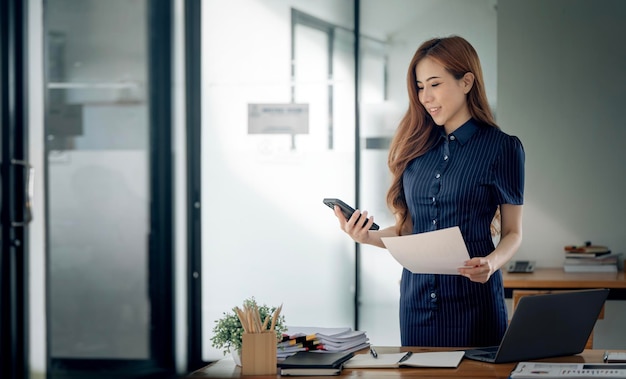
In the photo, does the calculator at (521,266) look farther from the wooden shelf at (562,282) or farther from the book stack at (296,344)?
the book stack at (296,344)

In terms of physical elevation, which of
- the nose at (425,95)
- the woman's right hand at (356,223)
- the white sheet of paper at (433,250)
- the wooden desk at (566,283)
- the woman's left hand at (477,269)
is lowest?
the wooden desk at (566,283)

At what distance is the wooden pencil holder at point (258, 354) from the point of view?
2.16 m

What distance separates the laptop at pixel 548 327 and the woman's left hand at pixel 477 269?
0.69ft

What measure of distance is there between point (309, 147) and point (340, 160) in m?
0.20

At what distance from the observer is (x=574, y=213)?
471 cm

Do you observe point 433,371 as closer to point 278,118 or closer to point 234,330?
point 234,330

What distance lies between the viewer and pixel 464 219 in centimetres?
263

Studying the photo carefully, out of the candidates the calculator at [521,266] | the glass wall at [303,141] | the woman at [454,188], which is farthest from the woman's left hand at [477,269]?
the glass wall at [303,141]

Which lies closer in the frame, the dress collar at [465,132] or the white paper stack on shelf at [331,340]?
the white paper stack on shelf at [331,340]

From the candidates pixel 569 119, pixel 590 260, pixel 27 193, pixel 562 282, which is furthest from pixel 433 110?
pixel 569 119

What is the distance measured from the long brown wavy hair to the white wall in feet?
6.90

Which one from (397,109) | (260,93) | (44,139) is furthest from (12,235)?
(397,109)

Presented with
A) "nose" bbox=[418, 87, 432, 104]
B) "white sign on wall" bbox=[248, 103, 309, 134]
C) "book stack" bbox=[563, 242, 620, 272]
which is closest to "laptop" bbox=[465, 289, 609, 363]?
"nose" bbox=[418, 87, 432, 104]

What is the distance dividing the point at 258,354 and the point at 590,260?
277 centimetres
